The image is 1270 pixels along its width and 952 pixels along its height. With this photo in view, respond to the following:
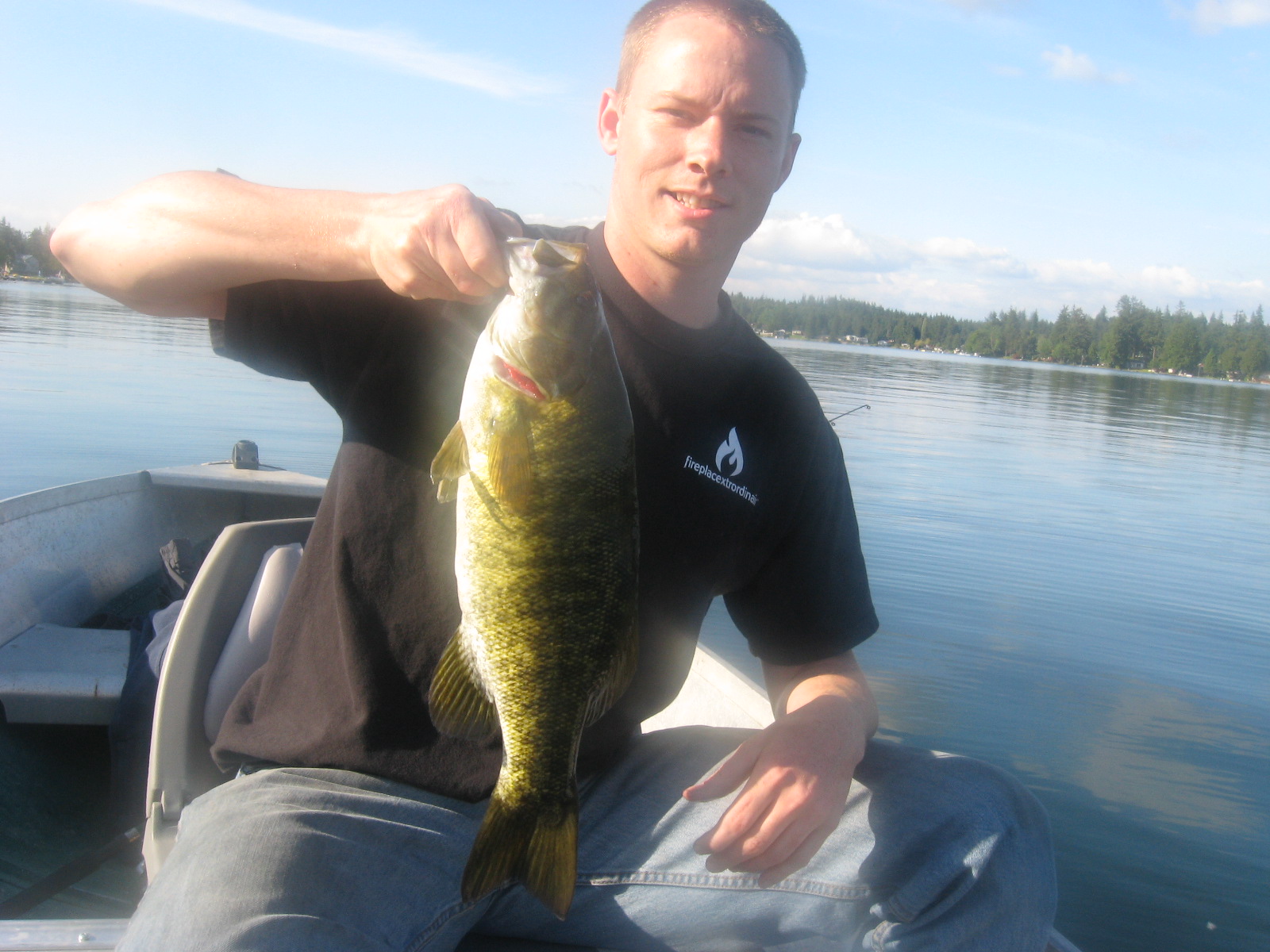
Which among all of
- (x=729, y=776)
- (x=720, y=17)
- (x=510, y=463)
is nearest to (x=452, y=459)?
(x=510, y=463)

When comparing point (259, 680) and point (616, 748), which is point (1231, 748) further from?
point (259, 680)

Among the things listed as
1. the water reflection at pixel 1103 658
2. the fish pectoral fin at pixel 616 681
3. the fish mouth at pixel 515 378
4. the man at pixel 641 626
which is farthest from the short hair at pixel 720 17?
the water reflection at pixel 1103 658

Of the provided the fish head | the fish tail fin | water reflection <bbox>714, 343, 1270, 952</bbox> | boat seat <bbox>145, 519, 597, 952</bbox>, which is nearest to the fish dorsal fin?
the fish head

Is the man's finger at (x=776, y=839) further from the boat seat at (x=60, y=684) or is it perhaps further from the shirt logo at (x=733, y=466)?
the boat seat at (x=60, y=684)

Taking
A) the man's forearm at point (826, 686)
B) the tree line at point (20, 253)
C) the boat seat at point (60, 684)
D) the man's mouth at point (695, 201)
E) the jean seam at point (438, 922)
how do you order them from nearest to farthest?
the jean seam at point (438, 922) < the man's forearm at point (826, 686) < the man's mouth at point (695, 201) < the boat seat at point (60, 684) < the tree line at point (20, 253)

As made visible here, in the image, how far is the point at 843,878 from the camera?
231 cm

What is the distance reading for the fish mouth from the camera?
1.90 m

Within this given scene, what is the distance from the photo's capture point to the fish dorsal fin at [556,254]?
1807 mm

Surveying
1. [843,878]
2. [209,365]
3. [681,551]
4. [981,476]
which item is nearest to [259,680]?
[681,551]

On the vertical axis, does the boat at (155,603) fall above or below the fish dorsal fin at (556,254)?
below

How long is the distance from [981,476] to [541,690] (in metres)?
14.6

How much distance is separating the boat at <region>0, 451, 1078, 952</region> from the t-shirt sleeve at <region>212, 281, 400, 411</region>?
3.27ft

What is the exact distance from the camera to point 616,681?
2.11m

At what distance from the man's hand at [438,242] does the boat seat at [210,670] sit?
1542mm
